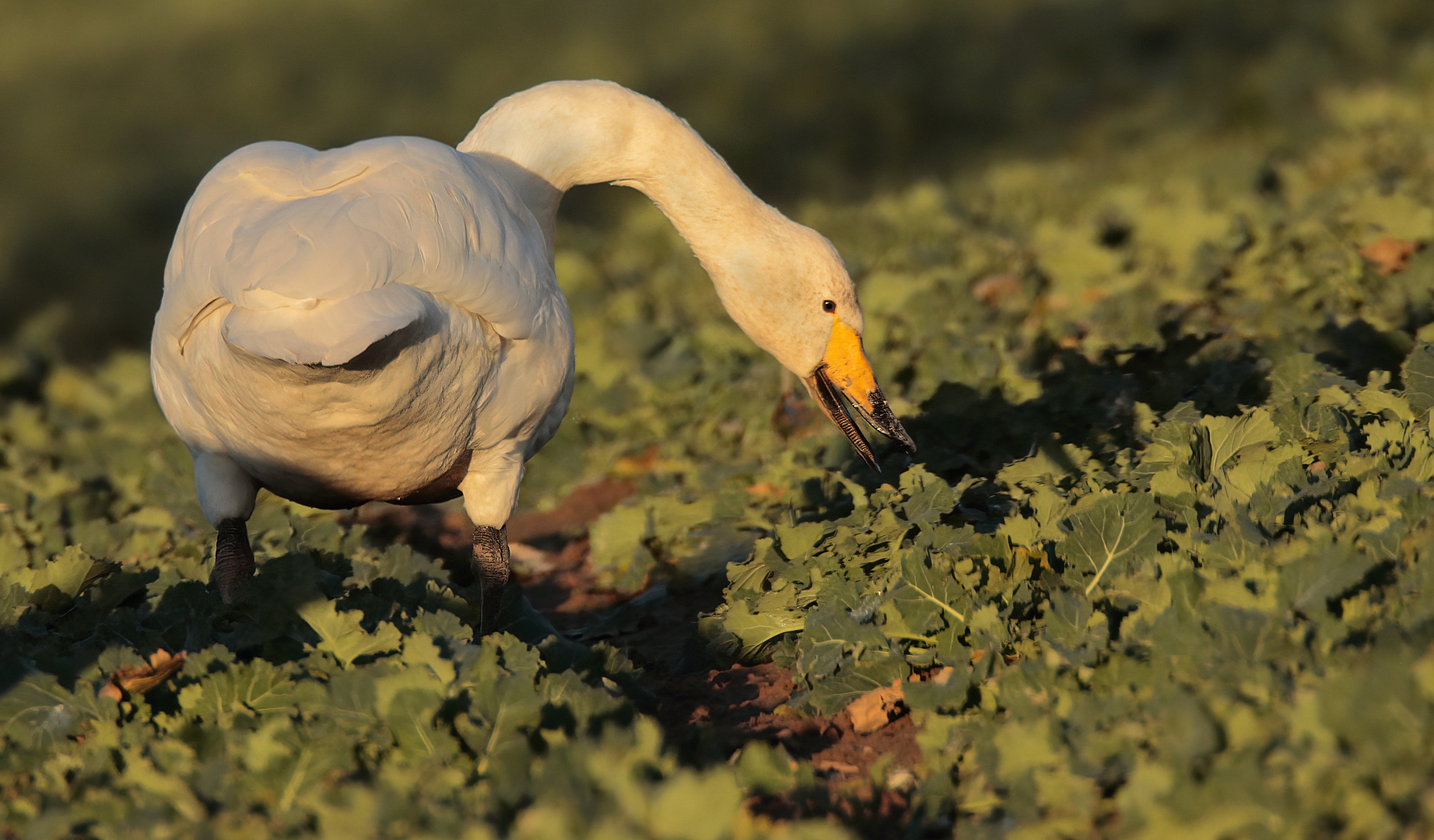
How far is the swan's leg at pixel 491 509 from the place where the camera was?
479 centimetres

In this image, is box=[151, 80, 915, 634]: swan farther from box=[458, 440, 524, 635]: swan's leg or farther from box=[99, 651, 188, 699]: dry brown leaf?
box=[99, 651, 188, 699]: dry brown leaf

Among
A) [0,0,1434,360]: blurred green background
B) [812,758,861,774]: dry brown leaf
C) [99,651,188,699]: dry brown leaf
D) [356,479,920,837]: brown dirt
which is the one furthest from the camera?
[0,0,1434,360]: blurred green background

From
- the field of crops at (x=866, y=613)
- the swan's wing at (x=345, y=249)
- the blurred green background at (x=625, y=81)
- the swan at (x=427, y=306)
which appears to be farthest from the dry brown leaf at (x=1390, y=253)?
the blurred green background at (x=625, y=81)

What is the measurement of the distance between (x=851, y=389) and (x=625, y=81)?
13608mm

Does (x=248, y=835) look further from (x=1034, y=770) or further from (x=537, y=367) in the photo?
(x=537, y=367)

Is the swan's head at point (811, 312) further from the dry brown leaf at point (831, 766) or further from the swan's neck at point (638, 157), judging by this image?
the dry brown leaf at point (831, 766)

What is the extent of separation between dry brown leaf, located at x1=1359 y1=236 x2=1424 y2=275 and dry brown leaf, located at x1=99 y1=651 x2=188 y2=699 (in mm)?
5820

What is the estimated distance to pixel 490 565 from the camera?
4.88 meters

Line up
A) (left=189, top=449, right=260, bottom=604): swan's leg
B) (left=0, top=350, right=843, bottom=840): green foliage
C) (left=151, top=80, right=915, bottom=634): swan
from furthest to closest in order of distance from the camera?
(left=189, top=449, right=260, bottom=604): swan's leg → (left=151, top=80, right=915, bottom=634): swan → (left=0, top=350, right=843, bottom=840): green foliage

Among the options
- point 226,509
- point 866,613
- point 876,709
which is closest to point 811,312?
point 866,613

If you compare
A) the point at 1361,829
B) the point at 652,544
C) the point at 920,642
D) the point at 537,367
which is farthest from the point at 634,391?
the point at 1361,829

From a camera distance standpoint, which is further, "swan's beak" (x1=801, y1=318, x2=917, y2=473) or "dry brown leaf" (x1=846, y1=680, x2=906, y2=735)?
"swan's beak" (x1=801, y1=318, x2=917, y2=473)

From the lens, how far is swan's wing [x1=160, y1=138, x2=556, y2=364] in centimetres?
365

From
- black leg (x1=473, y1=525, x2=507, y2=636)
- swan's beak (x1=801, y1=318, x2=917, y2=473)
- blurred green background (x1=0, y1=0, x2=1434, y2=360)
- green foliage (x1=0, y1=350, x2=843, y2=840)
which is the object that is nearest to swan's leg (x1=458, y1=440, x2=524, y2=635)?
black leg (x1=473, y1=525, x2=507, y2=636)
